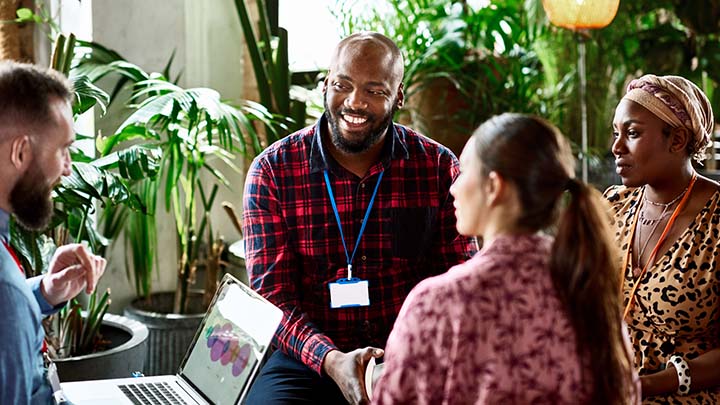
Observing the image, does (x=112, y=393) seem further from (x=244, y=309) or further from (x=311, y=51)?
(x=311, y=51)

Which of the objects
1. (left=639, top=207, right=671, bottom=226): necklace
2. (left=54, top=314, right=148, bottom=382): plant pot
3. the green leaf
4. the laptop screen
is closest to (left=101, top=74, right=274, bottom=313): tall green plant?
the green leaf

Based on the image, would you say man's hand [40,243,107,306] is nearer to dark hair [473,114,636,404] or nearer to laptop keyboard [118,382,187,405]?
laptop keyboard [118,382,187,405]

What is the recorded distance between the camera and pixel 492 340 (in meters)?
1.53

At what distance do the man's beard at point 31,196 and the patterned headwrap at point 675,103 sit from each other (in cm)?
138

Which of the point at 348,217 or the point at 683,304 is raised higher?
the point at 348,217

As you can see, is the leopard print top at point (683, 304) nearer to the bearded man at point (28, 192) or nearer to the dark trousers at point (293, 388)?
the dark trousers at point (293, 388)

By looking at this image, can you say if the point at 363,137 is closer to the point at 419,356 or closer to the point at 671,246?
the point at 671,246

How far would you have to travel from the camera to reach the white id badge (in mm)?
2578

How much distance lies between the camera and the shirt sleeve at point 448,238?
2.74 m

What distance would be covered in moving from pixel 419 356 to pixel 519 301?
178 millimetres

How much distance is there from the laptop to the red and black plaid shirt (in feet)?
0.91

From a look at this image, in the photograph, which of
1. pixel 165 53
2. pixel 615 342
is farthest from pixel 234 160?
pixel 615 342

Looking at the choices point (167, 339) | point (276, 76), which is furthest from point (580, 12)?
point (167, 339)

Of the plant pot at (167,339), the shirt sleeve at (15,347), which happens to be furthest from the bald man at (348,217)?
the plant pot at (167,339)
